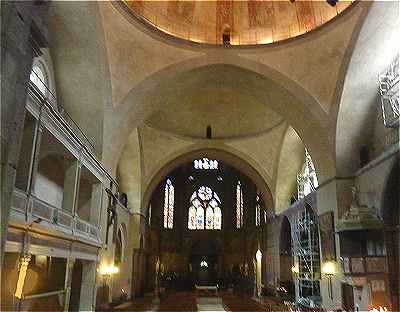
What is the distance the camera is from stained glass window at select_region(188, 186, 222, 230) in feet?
117

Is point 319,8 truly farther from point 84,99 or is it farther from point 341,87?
point 84,99

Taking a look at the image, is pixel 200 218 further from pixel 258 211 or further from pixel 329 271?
pixel 329 271

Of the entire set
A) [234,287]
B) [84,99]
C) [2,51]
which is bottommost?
[234,287]

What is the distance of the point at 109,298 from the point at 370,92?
1393cm

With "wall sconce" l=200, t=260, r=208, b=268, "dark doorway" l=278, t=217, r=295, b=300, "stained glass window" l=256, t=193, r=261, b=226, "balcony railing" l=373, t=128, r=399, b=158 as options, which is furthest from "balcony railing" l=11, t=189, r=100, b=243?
"wall sconce" l=200, t=260, r=208, b=268

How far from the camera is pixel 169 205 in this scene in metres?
35.2

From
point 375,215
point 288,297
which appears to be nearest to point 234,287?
point 288,297

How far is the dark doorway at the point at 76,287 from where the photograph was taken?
13.4 meters

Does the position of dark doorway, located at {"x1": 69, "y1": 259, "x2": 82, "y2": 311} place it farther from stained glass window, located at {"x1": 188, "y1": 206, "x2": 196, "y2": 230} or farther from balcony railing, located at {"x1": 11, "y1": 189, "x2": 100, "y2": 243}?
stained glass window, located at {"x1": 188, "y1": 206, "x2": 196, "y2": 230}

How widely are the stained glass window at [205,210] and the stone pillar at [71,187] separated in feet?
81.2

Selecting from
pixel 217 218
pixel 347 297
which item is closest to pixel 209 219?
pixel 217 218

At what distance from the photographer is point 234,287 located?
32.6m

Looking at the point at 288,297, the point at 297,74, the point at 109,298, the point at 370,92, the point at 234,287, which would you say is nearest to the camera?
the point at 370,92

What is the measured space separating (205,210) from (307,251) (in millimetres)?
17985
